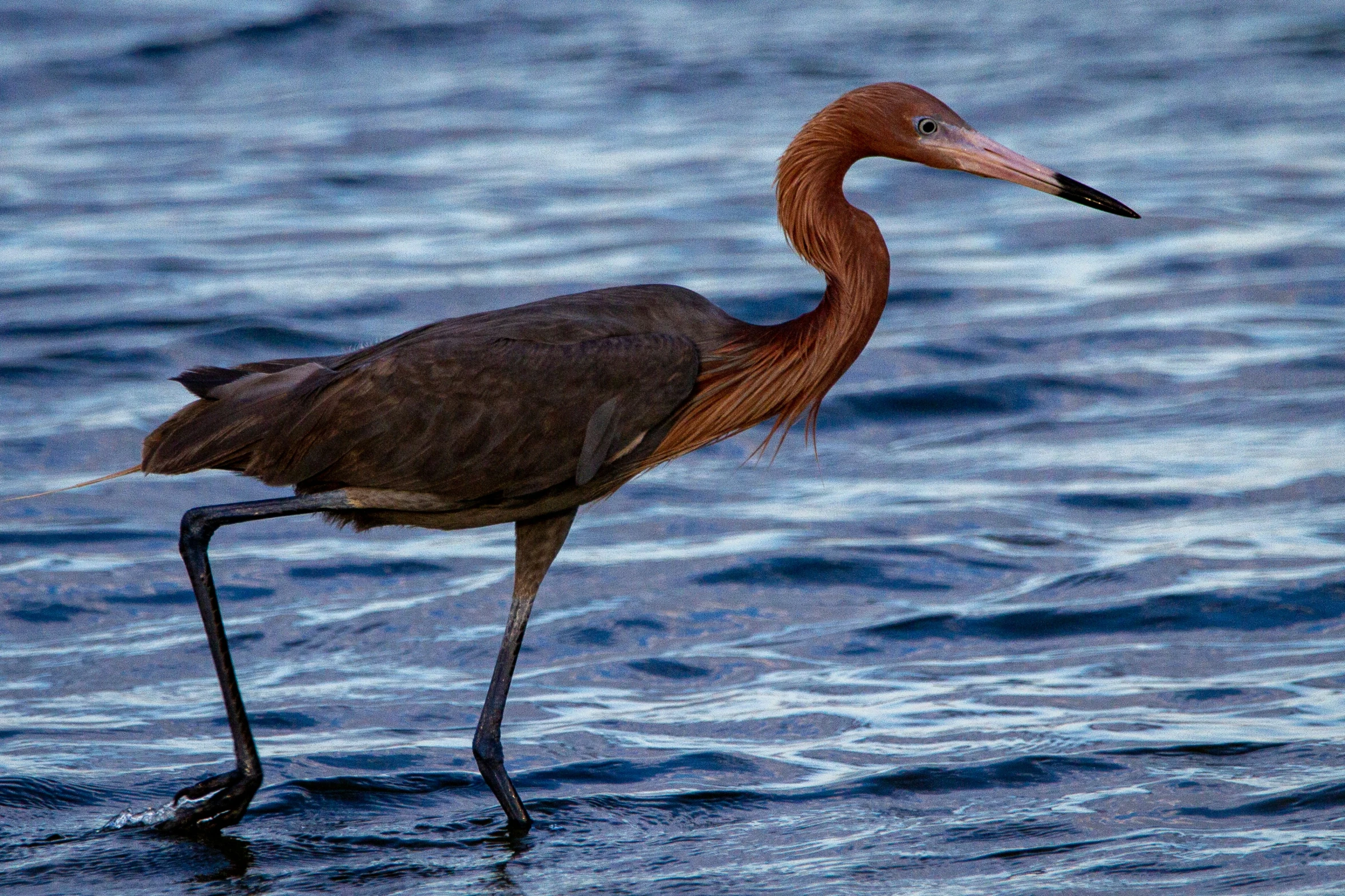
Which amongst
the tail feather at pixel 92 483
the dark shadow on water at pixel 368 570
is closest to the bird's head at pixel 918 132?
the tail feather at pixel 92 483

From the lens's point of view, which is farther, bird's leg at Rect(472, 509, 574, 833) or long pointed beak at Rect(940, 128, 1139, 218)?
bird's leg at Rect(472, 509, 574, 833)

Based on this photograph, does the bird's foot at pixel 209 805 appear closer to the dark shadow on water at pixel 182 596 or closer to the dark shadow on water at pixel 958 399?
the dark shadow on water at pixel 182 596

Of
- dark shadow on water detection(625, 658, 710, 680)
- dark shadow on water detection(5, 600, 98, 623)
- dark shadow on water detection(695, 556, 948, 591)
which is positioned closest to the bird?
dark shadow on water detection(625, 658, 710, 680)

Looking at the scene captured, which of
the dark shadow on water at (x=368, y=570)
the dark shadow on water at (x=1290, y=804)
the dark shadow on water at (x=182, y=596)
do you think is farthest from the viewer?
the dark shadow on water at (x=368, y=570)

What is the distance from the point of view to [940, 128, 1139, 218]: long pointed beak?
616cm

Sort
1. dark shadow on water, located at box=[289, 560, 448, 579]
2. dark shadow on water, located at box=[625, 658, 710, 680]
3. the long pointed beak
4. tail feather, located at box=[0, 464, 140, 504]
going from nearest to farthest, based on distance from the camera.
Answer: the long pointed beak < tail feather, located at box=[0, 464, 140, 504] < dark shadow on water, located at box=[625, 658, 710, 680] < dark shadow on water, located at box=[289, 560, 448, 579]

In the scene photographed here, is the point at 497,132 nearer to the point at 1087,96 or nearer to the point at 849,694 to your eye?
Answer: the point at 1087,96

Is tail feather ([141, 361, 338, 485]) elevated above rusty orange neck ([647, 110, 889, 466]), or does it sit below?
below

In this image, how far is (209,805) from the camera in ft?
19.7

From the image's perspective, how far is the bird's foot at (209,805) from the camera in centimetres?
598

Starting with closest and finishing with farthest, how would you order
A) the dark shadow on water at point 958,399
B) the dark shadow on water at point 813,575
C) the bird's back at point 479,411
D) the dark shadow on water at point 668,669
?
the bird's back at point 479,411
the dark shadow on water at point 668,669
the dark shadow on water at point 813,575
the dark shadow on water at point 958,399

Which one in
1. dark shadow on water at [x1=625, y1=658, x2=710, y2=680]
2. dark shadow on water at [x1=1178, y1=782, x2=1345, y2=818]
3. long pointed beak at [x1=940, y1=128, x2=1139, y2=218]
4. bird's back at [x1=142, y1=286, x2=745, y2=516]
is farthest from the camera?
dark shadow on water at [x1=625, y1=658, x2=710, y2=680]

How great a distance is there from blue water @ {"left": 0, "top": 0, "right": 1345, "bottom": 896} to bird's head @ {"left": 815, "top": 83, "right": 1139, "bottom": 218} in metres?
2.07

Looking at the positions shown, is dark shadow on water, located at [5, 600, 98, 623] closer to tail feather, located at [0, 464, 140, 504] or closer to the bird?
tail feather, located at [0, 464, 140, 504]
